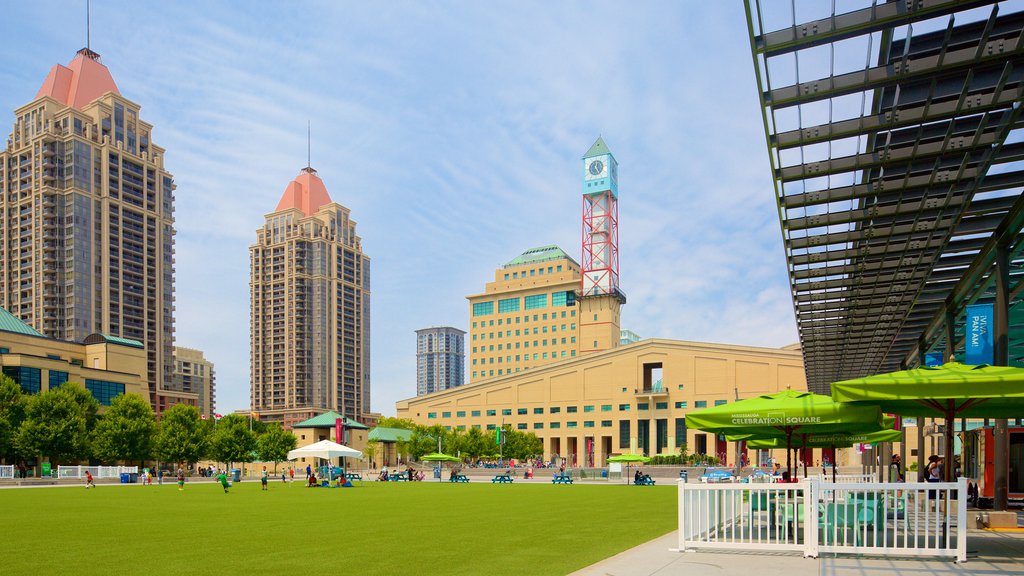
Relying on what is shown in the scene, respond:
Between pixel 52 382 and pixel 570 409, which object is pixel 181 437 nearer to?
pixel 52 382

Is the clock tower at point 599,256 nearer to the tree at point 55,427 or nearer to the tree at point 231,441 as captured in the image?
the tree at point 231,441

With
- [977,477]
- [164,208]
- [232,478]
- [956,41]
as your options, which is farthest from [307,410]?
[956,41]

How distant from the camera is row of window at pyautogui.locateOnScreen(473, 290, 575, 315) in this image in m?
147

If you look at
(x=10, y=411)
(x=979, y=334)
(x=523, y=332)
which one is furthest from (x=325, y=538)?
(x=523, y=332)

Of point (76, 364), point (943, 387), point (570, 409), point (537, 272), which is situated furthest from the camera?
point (537, 272)

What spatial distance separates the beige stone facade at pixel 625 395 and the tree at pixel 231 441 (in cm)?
3871

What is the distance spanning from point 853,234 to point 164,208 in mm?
130537

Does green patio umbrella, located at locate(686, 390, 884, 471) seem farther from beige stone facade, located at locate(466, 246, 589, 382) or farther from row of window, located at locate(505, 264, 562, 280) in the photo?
row of window, located at locate(505, 264, 562, 280)

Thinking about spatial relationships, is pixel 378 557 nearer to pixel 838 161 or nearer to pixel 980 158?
pixel 838 161

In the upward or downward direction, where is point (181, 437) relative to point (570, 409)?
upward

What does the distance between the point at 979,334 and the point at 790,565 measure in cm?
988

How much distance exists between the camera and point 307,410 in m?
162

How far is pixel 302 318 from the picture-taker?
165 m

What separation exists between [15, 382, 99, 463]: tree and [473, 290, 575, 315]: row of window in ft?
303
